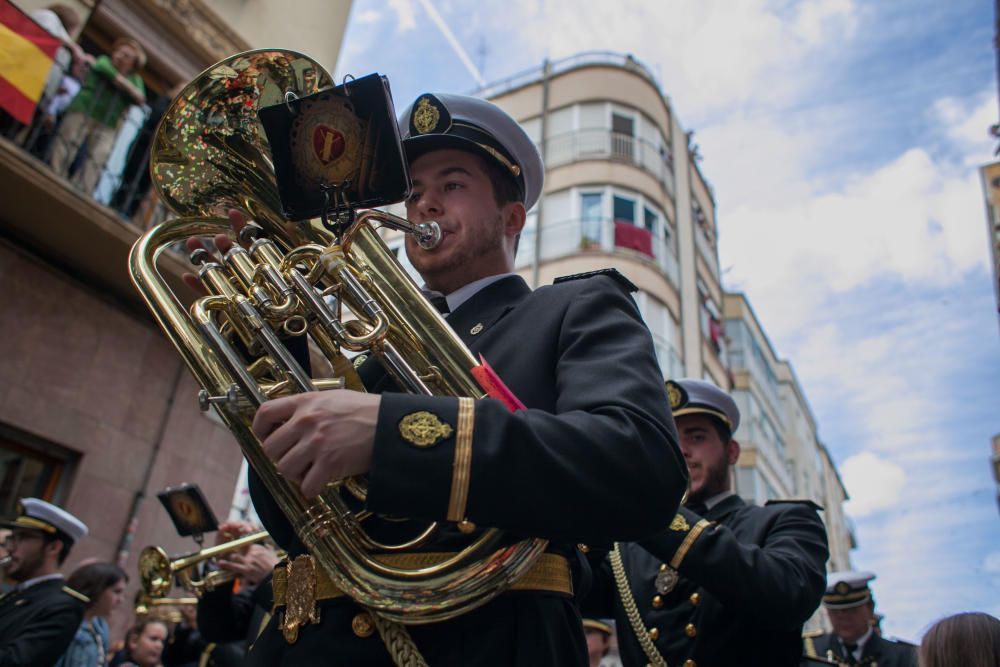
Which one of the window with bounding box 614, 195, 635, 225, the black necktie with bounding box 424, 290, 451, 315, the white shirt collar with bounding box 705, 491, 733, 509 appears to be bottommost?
the white shirt collar with bounding box 705, 491, 733, 509

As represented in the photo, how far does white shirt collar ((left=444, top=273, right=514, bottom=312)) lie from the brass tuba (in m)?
0.21

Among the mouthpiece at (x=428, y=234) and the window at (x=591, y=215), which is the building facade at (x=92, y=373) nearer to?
the mouthpiece at (x=428, y=234)

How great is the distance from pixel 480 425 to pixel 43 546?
200 inches

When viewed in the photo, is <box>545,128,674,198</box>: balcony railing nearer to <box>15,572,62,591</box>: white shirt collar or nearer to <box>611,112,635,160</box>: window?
<box>611,112,635,160</box>: window

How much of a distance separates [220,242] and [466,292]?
2.34 ft

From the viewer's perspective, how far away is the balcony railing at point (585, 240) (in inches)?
826

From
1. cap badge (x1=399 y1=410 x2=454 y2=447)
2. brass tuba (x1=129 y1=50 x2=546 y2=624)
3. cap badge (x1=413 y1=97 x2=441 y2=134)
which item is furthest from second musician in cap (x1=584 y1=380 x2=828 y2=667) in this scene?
cap badge (x1=413 y1=97 x2=441 y2=134)

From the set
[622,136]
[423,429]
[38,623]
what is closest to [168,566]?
[38,623]

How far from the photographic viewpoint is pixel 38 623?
15.4 feet

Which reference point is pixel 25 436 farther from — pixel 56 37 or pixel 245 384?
pixel 245 384

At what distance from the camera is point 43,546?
5410 mm

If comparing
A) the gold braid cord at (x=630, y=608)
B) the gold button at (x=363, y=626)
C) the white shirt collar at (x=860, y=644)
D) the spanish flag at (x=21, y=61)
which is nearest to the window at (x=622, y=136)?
the spanish flag at (x=21, y=61)

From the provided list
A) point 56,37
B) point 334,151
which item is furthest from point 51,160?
point 334,151

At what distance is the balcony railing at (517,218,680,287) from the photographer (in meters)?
21.0
